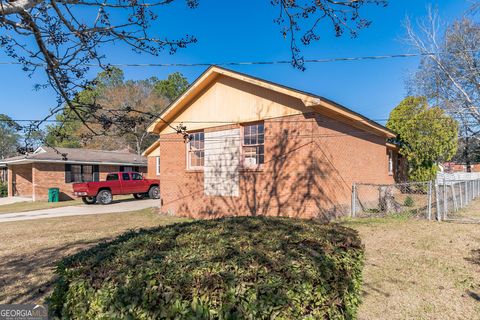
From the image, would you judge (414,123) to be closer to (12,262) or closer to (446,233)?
(446,233)

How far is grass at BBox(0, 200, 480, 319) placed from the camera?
408cm

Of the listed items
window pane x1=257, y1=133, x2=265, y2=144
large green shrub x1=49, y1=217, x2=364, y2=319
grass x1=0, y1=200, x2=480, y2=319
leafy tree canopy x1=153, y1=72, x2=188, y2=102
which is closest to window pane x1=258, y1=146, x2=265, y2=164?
window pane x1=257, y1=133, x2=265, y2=144

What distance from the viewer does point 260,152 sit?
10.5 metres

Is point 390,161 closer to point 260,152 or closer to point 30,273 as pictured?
point 260,152

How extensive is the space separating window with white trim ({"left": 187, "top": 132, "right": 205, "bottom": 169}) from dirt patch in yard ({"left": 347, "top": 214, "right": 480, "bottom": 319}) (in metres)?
6.80

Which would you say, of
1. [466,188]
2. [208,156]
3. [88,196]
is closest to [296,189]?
[208,156]

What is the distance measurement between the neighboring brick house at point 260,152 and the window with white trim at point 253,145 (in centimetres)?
4

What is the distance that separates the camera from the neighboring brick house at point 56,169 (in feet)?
68.2

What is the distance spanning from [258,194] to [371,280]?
5.63m

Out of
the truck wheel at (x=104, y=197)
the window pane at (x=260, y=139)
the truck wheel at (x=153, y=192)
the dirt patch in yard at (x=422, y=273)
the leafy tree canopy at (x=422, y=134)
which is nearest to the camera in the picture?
the dirt patch in yard at (x=422, y=273)

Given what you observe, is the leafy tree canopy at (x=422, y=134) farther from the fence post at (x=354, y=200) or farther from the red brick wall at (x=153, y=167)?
the red brick wall at (x=153, y=167)

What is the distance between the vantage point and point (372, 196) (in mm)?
12617

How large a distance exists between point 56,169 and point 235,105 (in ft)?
56.1

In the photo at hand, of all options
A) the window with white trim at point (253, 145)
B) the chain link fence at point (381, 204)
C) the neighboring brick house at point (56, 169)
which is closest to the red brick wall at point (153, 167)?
the neighboring brick house at point (56, 169)
